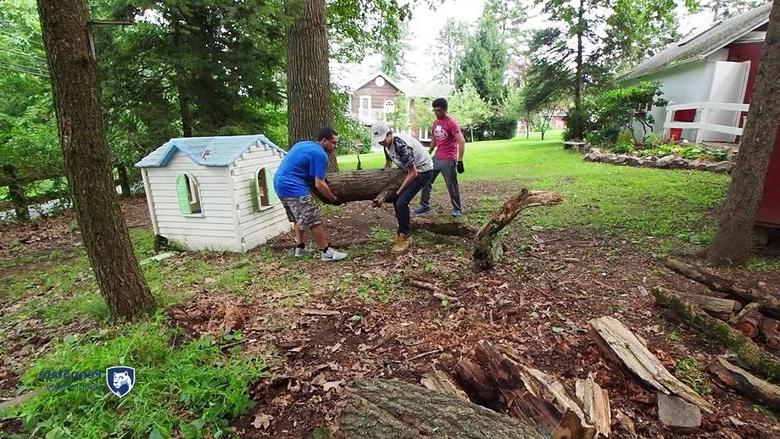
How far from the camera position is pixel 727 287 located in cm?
315

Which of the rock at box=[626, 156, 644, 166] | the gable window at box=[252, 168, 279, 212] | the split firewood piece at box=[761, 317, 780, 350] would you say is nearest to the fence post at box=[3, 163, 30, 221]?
the gable window at box=[252, 168, 279, 212]

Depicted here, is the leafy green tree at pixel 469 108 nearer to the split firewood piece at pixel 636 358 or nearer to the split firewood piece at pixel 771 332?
the split firewood piece at pixel 771 332

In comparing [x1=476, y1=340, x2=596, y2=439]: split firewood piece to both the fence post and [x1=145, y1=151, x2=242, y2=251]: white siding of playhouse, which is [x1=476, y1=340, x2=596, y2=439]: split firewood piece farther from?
Answer: the fence post

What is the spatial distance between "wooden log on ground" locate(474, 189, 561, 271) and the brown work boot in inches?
42.2

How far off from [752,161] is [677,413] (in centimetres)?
293

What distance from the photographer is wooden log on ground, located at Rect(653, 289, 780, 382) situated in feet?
8.03

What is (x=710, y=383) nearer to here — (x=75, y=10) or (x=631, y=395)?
(x=631, y=395)

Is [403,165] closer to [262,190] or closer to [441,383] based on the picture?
Answer: [262,190]

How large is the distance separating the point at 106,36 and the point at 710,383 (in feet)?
37.2

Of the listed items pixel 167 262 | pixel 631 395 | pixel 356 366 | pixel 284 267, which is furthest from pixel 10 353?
pixel 631 395

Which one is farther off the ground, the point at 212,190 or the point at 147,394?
the point at 212,190

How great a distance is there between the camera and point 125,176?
10.3 meters

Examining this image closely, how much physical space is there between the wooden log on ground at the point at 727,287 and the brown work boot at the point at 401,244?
2.72 m

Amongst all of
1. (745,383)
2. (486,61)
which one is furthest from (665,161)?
(486,61)
